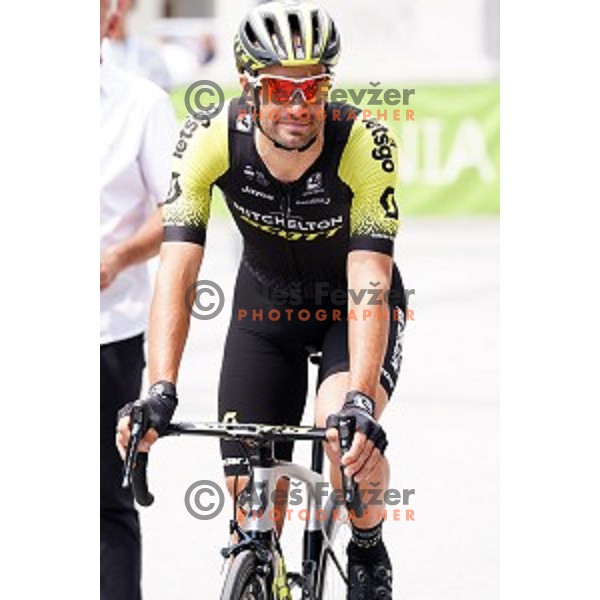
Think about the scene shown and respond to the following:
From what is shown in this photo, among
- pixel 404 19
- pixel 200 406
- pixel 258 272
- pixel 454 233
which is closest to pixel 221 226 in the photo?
pixel 454 233

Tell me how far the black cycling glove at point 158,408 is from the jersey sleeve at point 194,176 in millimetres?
556

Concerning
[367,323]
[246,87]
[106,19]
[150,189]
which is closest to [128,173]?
[150,189]

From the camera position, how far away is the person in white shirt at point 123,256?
20.2 feet

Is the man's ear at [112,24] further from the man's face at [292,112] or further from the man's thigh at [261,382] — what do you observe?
the man's face at [292,112]

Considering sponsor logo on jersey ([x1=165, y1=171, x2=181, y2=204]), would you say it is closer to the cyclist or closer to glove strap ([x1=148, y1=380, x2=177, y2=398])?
the cyclist

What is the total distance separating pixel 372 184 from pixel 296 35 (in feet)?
1.64

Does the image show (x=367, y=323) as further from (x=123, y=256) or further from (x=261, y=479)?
(x=123, y=256)

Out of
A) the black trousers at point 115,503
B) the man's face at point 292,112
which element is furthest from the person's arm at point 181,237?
the black trousers at point 115,503

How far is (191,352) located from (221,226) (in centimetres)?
856

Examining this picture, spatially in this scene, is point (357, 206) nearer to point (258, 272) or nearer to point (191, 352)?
point (258, 272)

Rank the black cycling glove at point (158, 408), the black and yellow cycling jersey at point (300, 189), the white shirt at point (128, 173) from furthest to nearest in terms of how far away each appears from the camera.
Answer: the white shirt at point (128, 173)
the black and yellow cycling jersey at point (300, 189)
the black cycling glove at point (158, 408)

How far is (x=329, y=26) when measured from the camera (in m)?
4.83

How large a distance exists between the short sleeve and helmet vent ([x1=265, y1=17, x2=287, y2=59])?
140 cm

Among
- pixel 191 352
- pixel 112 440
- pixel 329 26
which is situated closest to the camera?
pixel 329 26
